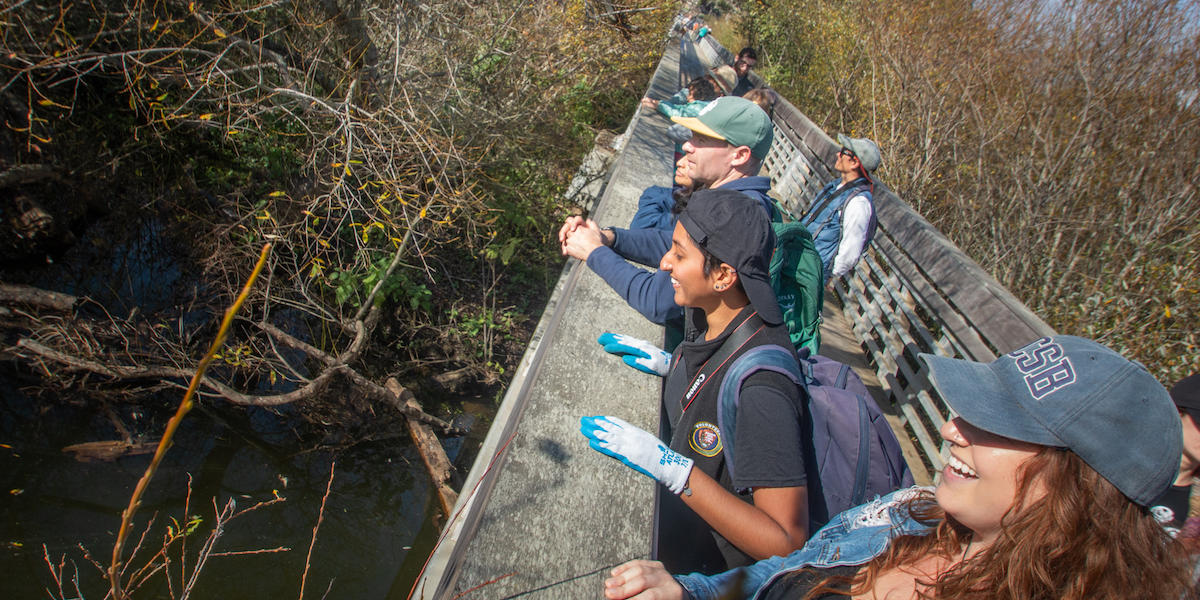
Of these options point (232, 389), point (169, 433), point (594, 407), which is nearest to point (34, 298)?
point (232, 389)

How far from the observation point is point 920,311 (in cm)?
460

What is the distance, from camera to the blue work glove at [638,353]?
8.89 ft

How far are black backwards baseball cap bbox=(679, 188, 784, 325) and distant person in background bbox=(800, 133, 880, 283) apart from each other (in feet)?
4.87

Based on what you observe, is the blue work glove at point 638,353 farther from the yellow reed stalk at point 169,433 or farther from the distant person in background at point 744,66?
the distant person in background at point 744,66

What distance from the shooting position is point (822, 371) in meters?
2.21

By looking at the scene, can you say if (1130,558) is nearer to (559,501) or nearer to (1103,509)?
(1103,509)

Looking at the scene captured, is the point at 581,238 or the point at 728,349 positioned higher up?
the point at 728,349

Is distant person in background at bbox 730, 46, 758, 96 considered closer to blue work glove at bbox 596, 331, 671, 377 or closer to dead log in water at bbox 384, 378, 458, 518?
dead log in water at bbox 384, 378, 458, 518

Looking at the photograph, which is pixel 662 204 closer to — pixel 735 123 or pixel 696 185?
pixel 696 185

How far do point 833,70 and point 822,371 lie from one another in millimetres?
10031

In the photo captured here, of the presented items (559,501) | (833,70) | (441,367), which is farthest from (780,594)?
(833,70)

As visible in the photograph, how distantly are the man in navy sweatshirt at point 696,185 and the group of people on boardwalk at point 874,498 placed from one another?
15 millimetres

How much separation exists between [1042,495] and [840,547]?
0.50 m

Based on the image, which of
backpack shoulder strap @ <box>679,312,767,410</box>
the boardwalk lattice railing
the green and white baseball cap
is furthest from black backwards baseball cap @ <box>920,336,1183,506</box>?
the green and white baseball cap
